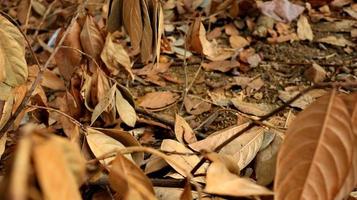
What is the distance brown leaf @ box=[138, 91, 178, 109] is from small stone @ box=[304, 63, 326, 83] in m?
0.37

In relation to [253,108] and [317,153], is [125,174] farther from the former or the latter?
[253,108]

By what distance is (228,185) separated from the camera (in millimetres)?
639

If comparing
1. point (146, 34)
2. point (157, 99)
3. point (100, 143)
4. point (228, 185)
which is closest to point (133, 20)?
point (146, 34)

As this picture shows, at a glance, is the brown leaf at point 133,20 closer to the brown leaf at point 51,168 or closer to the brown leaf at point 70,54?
the brown leaf at point 70,54

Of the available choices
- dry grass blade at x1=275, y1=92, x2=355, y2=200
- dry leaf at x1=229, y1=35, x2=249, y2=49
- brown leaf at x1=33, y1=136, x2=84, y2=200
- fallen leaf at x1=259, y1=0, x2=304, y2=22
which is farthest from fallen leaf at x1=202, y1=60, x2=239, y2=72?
brown leaf at x1=33, y1=136, x2=84, y2=200

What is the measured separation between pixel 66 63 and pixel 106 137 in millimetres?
432

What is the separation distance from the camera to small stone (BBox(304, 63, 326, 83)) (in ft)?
4.91

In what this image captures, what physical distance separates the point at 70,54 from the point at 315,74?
664 millimetres

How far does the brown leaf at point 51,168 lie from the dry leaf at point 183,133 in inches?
23.1

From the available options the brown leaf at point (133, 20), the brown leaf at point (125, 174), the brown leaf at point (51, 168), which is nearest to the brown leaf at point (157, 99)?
the brown leaf at point (133, 20)

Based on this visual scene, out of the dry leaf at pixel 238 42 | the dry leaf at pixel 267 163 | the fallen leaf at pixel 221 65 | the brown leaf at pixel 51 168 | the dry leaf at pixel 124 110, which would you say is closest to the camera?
the brown leaf at pixel 51 168

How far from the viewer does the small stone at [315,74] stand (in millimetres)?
1496

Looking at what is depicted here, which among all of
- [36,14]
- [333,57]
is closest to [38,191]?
[333,57]

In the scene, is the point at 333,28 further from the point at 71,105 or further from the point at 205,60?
the point at 71,105
